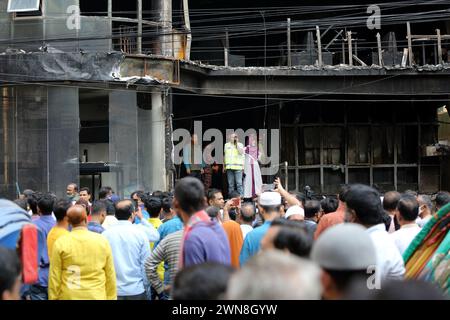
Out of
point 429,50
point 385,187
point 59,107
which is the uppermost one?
point 429,50

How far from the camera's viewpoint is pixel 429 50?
21453 mm

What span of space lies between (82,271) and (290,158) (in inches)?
635

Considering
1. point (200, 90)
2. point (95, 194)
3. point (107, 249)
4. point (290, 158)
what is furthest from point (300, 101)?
point (107, 249)

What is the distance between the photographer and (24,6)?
53.2 feet

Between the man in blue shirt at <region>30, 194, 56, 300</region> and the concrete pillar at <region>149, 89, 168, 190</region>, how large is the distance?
32.6 ft

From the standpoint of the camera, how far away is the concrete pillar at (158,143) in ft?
56.7

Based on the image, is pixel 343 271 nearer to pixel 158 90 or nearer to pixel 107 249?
pixel 107 249

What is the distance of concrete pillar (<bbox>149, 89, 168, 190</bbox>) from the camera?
17.3 metres

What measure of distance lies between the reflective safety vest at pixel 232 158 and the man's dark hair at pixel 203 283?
43.9 feet

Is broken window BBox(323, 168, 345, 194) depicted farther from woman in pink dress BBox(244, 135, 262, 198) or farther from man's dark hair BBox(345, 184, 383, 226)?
man's dark hair BBox(345, 184, 383, 226)

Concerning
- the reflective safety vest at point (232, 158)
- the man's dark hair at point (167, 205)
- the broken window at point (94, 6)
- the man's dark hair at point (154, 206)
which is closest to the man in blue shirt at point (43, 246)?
the man's dark hair at point (154, 206)

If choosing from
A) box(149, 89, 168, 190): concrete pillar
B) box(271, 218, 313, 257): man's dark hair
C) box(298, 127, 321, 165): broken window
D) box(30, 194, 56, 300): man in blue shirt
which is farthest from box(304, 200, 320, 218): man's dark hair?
box(298, 127, 321, 165): broken window

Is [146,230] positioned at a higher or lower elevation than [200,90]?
lower

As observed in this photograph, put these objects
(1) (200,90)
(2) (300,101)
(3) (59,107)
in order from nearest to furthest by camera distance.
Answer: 1. (3) (59,107)
2. (1) (200,90)
3. (2) (300,101)
